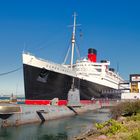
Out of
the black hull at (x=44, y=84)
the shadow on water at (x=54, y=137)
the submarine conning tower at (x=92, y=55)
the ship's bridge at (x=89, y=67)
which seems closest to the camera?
the shadow on water at (x=54, y=137)

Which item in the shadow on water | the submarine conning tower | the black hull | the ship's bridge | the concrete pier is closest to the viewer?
the shadow on water

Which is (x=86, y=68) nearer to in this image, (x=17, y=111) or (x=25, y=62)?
(x=25, y=62)

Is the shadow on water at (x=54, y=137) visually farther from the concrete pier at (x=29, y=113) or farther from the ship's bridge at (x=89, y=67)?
the ship's bridge at (x=89, y=67)

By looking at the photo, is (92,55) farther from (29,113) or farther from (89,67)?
(29,113)

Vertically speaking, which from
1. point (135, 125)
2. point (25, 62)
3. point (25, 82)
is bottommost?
point (135, 125)

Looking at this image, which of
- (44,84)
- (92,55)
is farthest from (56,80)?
(92,55)

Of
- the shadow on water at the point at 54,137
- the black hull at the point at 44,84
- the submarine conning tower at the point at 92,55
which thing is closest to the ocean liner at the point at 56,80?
the black hull at the point at 44,84

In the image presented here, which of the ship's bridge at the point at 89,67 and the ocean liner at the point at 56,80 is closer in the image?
the ocean liner at the point at 56,80

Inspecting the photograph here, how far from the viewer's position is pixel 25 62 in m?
59.1

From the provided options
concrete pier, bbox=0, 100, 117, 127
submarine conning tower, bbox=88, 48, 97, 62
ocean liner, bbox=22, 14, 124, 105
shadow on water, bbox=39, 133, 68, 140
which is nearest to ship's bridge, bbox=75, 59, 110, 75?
ocean liner, bbox=22, 14, 124, 105

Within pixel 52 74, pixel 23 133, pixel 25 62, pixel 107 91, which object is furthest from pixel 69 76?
pixel 23 133

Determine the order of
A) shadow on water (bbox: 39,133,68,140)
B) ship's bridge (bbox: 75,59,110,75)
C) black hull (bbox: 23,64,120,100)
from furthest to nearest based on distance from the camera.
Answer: ship's bridge (bbox: 75,59,110,75) < black hull (bbox: 23,64,120,100) < shadow on water (bbox: 39,133,68,140)

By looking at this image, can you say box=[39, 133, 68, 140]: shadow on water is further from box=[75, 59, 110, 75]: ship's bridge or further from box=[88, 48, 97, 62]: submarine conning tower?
box=[88, 48, 97, 62]: submarine conning tower

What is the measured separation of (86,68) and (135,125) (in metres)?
69.3
